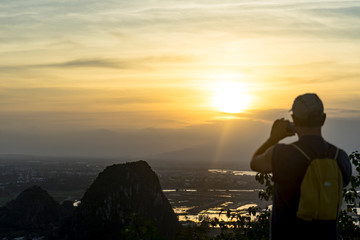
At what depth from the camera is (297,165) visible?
417 centimetres

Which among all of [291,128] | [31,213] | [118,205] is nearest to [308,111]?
[291,128]

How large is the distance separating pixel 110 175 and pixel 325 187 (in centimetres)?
7035

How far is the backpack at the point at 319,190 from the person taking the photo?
161 inches

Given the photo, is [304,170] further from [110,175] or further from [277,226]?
[110,175]

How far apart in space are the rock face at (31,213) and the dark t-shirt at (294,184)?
87422 millimetres

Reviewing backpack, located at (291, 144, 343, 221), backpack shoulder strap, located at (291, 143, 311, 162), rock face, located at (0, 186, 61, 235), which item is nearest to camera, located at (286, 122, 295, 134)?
backpack shoulder strap, located at (291, 143, 311, 162)

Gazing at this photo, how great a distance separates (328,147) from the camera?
436 cm

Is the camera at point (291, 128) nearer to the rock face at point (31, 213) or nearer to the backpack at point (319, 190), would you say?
the backpack at point (319, 190)

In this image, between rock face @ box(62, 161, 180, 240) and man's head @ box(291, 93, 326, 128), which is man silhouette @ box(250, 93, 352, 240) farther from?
rock face @ box(62, 161, 180, 240)

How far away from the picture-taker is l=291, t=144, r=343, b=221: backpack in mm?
4094

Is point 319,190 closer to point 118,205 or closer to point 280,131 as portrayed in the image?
point 280,131

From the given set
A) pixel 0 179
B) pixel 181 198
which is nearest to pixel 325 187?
pixel 181 198

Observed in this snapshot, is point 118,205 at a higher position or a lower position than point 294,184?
A: lower

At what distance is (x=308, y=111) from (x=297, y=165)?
55 centimetres
